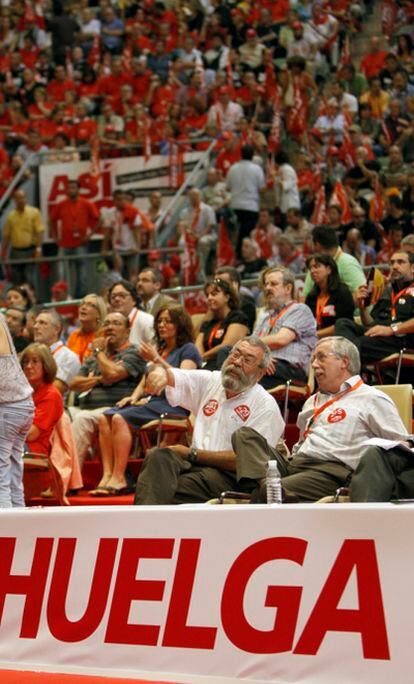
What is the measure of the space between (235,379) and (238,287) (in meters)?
2.46

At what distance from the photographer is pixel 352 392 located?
6.99m

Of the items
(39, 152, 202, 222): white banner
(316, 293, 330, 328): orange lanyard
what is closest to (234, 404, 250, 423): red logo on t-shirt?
(316, 293, 330, 328): orange lanyard

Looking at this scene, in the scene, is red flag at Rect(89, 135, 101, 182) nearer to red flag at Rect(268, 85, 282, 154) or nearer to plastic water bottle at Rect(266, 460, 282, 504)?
red flag at Rect(268, 85, 282, 154)

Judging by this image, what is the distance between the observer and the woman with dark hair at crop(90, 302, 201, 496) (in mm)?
8945

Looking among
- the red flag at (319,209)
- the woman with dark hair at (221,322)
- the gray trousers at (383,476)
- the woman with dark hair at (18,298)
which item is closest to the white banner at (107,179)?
the red flag at (319,209)

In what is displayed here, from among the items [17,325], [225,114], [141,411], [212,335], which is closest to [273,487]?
[141,411]

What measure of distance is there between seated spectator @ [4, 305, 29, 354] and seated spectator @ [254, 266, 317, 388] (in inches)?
94.1

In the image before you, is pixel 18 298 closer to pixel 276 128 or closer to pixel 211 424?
pixel 211 424

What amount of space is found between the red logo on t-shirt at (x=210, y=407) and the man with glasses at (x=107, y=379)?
6.50 feet

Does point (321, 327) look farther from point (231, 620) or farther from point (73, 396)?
point (231, 620)

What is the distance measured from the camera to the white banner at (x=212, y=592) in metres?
4.77

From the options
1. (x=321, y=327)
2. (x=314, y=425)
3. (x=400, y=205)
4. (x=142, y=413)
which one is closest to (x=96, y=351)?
(x=142, y=413)

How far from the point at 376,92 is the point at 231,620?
11.4m

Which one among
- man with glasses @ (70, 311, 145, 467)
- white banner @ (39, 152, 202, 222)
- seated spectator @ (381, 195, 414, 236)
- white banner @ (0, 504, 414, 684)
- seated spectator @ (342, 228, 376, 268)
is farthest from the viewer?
white banner @ (39, 152, 202, 222)
